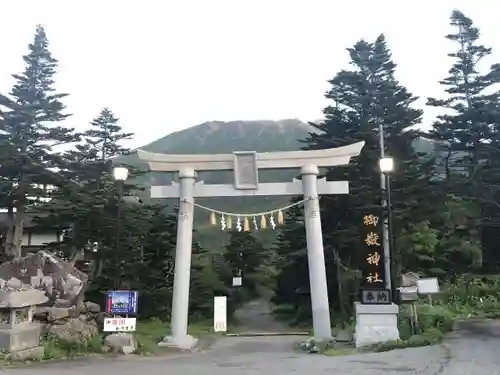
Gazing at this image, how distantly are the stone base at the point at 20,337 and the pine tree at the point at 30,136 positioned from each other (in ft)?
38.1

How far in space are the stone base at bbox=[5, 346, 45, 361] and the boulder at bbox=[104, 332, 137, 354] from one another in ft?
5.55

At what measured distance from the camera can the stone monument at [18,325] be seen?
1158 cm

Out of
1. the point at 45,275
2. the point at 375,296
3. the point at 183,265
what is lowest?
the point at 375,296

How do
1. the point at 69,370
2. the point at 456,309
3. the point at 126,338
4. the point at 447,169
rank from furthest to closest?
the point at 447,169
the point at 456,309
the point at 126,338
the point at 69,370

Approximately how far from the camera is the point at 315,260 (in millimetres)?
16094

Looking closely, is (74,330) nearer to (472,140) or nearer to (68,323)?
(68,323)

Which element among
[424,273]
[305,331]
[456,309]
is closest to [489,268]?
[424,273]

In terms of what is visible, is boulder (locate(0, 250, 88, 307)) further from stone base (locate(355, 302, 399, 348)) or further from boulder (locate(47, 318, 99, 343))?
stone base (locate(355, 302, 399, 348))

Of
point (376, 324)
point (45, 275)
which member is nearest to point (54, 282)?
point (45, 275)

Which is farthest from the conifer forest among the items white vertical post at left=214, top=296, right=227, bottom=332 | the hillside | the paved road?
the hillside

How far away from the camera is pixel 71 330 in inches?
558

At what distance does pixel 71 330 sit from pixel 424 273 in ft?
50.5

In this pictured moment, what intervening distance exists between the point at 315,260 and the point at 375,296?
9.77 ft

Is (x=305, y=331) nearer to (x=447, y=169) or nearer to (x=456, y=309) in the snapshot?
(x=456, y=309)
